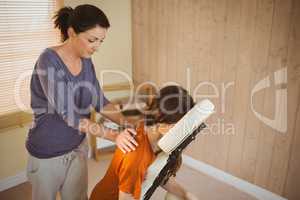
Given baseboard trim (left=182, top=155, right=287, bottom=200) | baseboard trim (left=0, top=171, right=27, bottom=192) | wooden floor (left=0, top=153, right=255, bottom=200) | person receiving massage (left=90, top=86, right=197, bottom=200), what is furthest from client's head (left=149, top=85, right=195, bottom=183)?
baseboard trim (left=0, top=171, right=27, bottom=192)

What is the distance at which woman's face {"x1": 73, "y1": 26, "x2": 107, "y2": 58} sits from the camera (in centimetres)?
121

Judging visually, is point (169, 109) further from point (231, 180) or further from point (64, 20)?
point (231, 180)

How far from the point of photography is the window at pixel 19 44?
86.2 inches

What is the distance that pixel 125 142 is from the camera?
105 centimetres

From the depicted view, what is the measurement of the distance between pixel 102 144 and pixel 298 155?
6.22ft

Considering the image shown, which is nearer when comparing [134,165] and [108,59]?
[134,165]

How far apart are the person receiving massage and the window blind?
1.44 metres

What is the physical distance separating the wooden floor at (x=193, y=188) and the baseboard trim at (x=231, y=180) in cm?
5

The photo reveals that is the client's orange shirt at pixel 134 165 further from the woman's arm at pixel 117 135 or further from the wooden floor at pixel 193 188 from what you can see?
the wooden floor at pixel 193 188

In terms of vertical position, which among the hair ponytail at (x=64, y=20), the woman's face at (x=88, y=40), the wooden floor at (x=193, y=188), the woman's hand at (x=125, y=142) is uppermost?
the hair ponytail at (x=64, y=20)

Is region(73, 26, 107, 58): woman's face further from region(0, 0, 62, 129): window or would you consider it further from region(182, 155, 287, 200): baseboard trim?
region(182, 155, 287, 200): baseboard trim

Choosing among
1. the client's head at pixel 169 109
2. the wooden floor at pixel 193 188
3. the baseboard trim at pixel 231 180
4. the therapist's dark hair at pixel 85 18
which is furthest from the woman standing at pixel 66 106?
the baseboard trim at pixel 231 180

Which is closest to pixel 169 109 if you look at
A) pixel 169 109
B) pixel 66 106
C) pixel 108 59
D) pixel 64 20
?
pixel 169 109

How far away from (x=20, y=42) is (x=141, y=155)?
1.70 metres
